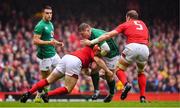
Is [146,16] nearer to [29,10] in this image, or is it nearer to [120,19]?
[120,19]

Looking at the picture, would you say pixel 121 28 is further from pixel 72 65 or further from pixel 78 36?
pixel 78 36

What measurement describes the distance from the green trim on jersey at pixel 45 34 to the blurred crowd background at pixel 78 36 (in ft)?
21.5

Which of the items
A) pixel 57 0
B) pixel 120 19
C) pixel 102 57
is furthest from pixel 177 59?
pixel 102 57

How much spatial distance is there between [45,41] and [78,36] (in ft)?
41.8

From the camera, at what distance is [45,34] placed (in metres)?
18.4

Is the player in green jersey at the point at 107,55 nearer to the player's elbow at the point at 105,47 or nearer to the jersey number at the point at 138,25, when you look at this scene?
the player's elbow at the point at 105,47

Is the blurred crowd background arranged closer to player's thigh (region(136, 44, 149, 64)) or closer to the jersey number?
player's thigh (region(136, 44, 149, 64))

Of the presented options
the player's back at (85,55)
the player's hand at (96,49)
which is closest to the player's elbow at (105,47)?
the player's hand at (96,49)

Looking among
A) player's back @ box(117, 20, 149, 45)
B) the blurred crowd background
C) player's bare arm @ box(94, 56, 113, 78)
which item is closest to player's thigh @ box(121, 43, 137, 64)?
player's back @ box(117, 20, 149, 45)

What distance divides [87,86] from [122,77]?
10.0 m

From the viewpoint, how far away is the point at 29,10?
32156 millimetres

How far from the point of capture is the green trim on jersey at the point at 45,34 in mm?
18188

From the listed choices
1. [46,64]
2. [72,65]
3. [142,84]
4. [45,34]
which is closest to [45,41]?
[45,34]

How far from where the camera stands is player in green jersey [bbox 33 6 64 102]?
18.1 metres
